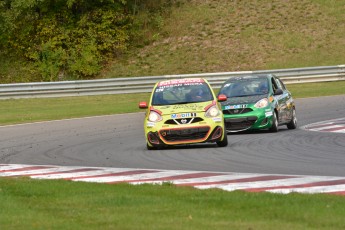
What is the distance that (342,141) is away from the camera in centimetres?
2080

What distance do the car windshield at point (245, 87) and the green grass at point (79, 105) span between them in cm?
818

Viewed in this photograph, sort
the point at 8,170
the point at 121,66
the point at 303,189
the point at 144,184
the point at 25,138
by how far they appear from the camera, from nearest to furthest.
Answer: the point at 303,189 < the point at 144,184 < the point at 8,170 < the point at 25,138 < the point at 121,66

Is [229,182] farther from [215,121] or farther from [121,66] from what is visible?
[121,66]

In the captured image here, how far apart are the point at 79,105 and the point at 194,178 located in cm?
2420

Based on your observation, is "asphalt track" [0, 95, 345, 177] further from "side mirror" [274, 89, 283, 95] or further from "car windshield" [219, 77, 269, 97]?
"car windshield" [219, 77, 269, 97]

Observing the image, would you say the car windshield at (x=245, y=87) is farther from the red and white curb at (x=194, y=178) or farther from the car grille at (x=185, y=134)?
the red and white curb at (x=194, y=178)

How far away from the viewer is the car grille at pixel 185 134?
20109mm

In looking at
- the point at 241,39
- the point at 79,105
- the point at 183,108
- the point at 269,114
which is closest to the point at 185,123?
the point at 183,108

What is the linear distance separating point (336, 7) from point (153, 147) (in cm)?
3837

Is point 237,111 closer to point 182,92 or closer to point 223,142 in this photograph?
point 182,92

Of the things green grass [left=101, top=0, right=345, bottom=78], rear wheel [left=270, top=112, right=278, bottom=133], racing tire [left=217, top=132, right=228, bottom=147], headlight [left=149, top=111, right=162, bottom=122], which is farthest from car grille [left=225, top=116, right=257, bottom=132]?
green grass [left=101, top=0, right=345, bottom=78]

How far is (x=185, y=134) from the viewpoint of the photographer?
2014 cm

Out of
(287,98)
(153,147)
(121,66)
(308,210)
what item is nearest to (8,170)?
(153,147)

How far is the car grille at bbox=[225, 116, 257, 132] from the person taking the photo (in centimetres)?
2369
